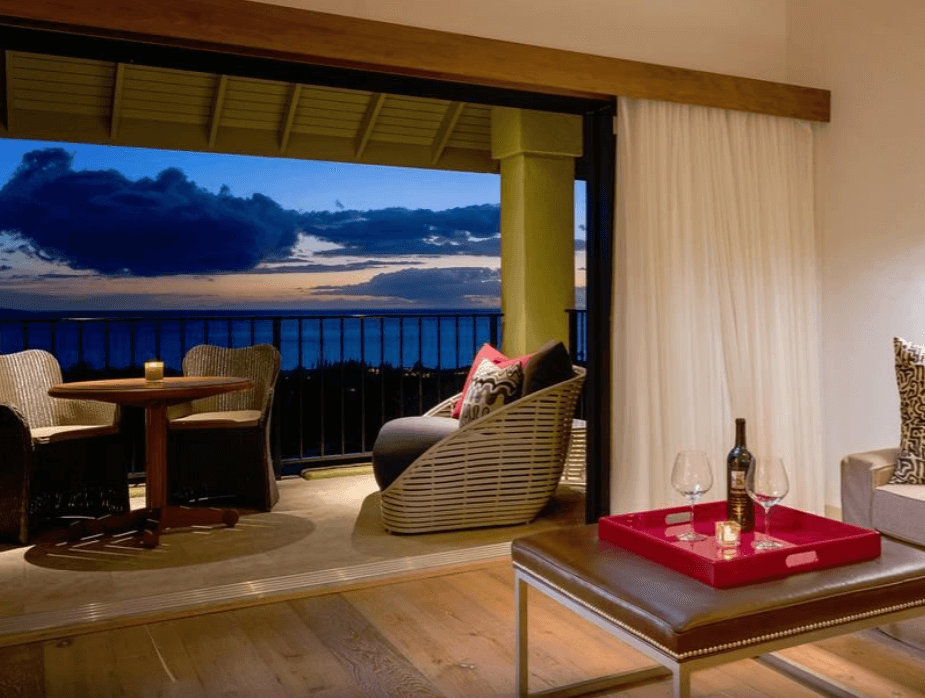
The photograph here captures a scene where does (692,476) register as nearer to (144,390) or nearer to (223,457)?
(144,390)

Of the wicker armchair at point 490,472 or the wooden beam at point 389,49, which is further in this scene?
the wicker armchair at point 490,472

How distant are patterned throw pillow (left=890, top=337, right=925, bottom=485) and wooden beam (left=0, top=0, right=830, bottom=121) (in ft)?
4.53

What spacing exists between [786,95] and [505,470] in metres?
2.17

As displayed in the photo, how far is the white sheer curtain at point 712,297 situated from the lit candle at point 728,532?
1.48m

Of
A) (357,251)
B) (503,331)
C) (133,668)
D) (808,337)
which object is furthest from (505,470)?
(357,251)

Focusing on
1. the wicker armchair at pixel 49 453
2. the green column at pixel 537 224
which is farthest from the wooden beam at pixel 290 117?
the wicker armchair at pixel 49 453

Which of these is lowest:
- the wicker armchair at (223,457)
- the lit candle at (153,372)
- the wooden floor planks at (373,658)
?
the wooden floor planks at (373,658)

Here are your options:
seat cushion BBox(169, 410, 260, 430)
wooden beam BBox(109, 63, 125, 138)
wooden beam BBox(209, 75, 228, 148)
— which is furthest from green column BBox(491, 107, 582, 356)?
wooden beam BBox(109, 63, 125, 138)

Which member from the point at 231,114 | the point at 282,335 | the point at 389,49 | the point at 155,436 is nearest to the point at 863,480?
the point at 389,49

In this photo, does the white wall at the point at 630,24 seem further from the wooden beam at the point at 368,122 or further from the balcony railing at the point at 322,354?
the wooden beam at the point at 368,122

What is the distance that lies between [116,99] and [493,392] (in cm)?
358

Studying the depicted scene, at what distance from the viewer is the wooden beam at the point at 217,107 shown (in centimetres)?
591

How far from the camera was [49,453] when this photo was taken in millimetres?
4160

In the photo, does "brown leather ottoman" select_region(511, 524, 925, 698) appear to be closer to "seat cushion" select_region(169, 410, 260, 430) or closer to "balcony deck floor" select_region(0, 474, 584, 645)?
"balcony deck floor" select_region(0, 474, 584, 645)
